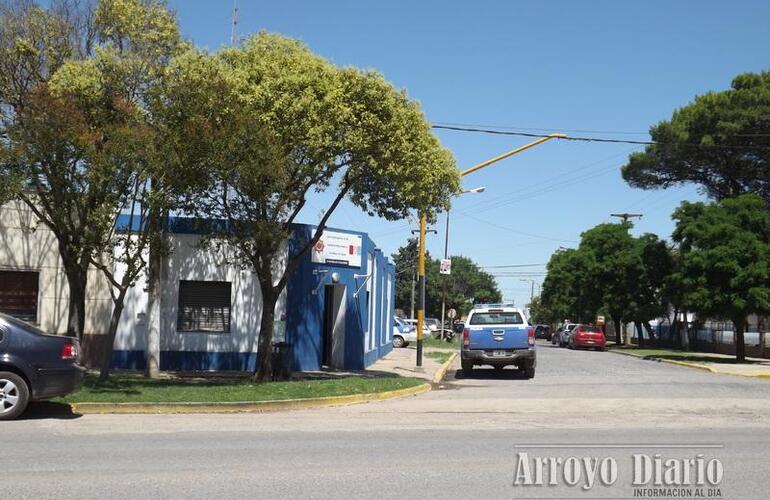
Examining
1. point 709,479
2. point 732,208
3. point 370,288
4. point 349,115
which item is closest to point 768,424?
point 709,479

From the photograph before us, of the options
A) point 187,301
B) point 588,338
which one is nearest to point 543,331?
point 588,338

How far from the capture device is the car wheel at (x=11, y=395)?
1158 centimetres

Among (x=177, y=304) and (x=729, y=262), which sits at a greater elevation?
(x=729, y=262)

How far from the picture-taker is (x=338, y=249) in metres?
22.8

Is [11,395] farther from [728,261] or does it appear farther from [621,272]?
[621,272]

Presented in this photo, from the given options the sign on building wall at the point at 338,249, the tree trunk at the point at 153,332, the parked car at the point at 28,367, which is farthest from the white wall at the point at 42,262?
the parked car at the point at 28,367

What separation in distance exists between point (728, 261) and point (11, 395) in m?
27.8

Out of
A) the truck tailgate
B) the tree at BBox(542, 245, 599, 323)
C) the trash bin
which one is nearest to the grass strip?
the trash bin

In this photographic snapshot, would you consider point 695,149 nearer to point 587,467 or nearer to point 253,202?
point 253,202

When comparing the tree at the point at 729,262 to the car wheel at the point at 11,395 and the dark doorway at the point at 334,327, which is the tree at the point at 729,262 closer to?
the dark doorway at the point at 334,327

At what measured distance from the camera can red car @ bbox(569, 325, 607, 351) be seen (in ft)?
156

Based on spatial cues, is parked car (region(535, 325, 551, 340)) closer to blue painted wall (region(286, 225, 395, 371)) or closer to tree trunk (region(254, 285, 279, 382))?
blue painted wall (region(286, 225, 395, 371))

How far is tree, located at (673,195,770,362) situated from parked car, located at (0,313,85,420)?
1050 inches

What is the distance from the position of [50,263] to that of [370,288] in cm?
1015
